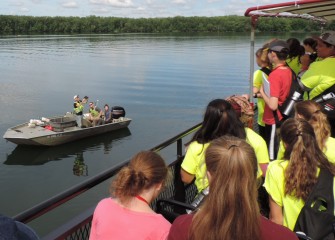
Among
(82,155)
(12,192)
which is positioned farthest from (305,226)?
(82,155)

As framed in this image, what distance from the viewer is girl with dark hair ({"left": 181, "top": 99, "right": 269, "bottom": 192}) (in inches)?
115

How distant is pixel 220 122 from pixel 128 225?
1106 millimetres

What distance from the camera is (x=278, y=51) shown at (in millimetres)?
4574

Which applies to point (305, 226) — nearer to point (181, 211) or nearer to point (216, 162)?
point (216, 162)

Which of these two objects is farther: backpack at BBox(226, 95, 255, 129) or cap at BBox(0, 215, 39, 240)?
backpack at BBox(226, 95, 255, 129)

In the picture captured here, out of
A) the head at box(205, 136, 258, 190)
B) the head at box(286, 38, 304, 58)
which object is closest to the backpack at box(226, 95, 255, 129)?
the head at box(205, 136, 258, 190)

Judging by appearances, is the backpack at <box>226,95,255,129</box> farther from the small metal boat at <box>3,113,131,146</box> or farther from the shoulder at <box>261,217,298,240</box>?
the small metal boat at <box>3,113,131,146</box>

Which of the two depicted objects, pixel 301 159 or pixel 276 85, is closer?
pixel 301 159

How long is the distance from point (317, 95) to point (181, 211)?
2543 millimetres

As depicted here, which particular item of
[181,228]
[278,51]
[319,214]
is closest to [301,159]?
[319,214]

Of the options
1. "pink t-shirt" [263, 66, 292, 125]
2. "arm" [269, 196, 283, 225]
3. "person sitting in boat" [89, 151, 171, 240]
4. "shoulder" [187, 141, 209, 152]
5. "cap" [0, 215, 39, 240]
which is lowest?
"arm" [269, 196, 283, 225]

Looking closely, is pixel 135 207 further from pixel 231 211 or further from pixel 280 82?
Result: pixel 280 82

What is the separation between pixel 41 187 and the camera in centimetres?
1836

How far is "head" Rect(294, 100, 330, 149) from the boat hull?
67.6ft
